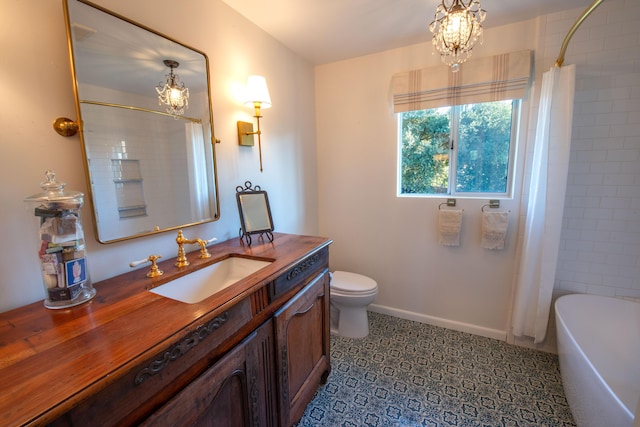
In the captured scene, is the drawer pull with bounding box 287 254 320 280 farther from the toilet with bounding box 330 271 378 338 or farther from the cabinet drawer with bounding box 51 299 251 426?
the toilet with bounding box 330 271 378 338

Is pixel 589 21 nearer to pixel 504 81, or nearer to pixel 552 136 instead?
pixel 504 81

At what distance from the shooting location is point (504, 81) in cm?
190

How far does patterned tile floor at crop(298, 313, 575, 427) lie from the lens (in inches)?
60.1

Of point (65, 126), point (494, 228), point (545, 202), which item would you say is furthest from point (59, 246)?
point (545, 202)

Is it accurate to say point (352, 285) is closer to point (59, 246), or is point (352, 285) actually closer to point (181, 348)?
point (181, 348)

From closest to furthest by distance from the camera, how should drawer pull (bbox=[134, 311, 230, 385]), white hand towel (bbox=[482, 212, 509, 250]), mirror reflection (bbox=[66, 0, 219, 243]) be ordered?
drawer pull (bbox=[134, 311, 230, 385]) → mirror reflection (bbox=[66, 0, 219, 243]) → white hand towel (bbox=[482, 212, 509, 250])

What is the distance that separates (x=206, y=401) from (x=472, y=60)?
250cm

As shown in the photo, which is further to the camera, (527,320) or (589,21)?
(527,320)

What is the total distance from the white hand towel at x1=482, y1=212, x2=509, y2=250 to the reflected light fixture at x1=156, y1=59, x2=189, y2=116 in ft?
6.96

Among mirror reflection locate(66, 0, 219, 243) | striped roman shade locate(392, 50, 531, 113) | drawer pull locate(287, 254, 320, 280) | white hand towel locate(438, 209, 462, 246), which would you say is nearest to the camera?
mirror reflection locate(66, 0, 219, 243)

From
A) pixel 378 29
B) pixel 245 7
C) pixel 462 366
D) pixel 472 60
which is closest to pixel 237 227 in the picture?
pixel 245 7

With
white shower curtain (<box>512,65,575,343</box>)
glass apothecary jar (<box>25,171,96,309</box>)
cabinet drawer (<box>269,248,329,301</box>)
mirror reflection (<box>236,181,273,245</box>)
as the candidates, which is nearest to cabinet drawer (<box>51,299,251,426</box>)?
cabinet drawer (<box>269,248,329,301</box>)

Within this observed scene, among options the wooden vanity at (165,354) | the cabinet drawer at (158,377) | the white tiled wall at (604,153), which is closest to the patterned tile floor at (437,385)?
the wooden vanity at (165,354)

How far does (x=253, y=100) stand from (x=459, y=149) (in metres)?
1.63
